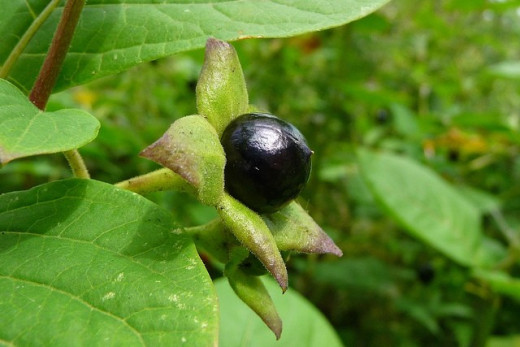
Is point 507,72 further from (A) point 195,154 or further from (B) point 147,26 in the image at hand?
(A) point 195,154

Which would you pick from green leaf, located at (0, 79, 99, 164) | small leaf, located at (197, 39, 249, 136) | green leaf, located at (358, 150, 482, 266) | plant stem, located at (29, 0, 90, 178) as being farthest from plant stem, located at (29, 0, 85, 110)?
green leaf, located at (358, 150, 482, 266)

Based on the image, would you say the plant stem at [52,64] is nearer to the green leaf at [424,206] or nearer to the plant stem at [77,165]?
the plant stem at [77,165]

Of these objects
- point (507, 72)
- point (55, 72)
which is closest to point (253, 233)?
point (55, 72)

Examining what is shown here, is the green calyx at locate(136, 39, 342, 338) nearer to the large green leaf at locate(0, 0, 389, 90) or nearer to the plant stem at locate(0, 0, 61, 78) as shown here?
the large green leaf at locate(0, 0, 389, 90)

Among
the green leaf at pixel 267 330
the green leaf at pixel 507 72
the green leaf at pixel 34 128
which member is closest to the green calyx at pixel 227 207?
the green leaf at pixel 34 128

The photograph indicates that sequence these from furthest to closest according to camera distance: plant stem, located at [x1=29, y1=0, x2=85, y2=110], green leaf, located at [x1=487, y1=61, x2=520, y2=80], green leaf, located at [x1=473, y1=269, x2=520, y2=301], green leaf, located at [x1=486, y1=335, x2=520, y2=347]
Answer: green leaf, located at [x1=487, y1=61, x2=520, y2=80] < green leaf, located at [x1=486, y1=335, x2=520, y2=347] < green leaf, located at [x1=473, y1=269, x2=520, y2=301] < plant stem, located at [x1=29, y1=0, x2=85, y2=110]

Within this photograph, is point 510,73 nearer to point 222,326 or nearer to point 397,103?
point 397,103
